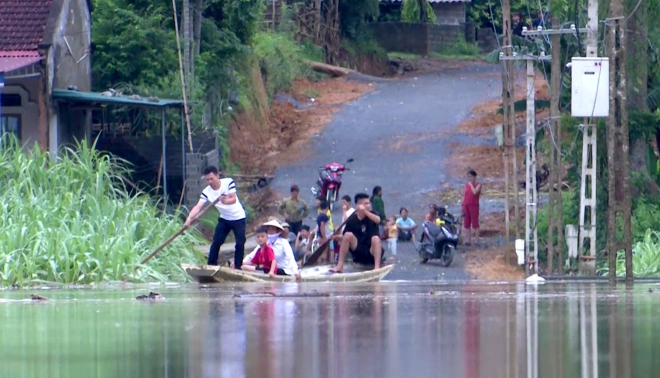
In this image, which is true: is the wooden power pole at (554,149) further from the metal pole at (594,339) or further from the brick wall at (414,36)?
the brick wall at (414,36)

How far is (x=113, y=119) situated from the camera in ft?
90.5

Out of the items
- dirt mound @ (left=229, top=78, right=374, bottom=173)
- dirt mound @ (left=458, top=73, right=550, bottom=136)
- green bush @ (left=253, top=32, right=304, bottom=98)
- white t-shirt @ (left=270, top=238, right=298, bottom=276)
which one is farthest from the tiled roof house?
green bush @ (left=253, top=32, right=304, bottom=98)

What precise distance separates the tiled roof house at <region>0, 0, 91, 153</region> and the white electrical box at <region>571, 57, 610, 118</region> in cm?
1005

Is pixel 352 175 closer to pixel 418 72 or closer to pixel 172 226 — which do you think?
pixel 172 226

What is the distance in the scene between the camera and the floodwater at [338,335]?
833 cm

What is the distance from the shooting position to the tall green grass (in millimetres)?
16828

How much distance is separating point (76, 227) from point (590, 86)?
7.80 m

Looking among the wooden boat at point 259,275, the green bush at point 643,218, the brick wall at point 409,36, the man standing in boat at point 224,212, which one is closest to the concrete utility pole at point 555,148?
the green bush at point 643,218

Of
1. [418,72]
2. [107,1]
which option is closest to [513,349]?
[107,1]

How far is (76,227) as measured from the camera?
17.7m

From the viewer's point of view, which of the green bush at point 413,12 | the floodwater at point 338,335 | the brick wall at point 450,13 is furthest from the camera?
the brick wall at point 450,13

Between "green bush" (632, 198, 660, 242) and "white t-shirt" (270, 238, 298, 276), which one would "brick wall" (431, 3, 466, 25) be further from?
"white t-shirt" (270, 238, 298, 276)

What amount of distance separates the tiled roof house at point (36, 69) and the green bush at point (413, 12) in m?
28.2

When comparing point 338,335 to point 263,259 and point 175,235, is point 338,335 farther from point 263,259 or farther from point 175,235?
point 175,235
